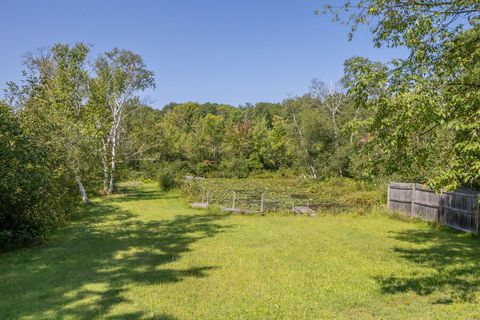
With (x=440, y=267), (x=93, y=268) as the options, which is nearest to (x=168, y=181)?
(x=93, y=268)

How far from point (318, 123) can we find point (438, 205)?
24143 mm

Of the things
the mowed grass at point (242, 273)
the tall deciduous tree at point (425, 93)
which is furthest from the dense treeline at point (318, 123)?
the mowed grass at point (242, 273)

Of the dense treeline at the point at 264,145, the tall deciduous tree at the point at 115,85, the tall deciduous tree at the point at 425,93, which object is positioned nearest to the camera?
the tall deciduous tree at the point at 425,93

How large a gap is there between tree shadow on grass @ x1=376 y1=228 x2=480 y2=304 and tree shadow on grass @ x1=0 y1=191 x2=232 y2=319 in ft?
12.3

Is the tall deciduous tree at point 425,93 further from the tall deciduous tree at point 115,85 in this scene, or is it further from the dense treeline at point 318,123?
the tall deciduous tree at point 115,85

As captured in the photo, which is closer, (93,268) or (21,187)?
(93,268)

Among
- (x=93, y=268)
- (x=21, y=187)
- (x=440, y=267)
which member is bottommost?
(x=93, y=268)

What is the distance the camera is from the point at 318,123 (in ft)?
121

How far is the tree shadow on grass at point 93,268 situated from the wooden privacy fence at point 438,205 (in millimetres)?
7544

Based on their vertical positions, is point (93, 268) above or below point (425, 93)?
below

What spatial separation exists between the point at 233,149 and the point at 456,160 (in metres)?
42.2

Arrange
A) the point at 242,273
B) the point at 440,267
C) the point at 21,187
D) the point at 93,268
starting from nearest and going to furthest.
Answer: the point at 242,273 < the point at 93,268 < the point at 440,267 < the point at 21,187

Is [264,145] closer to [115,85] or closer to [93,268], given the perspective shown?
[115,85]

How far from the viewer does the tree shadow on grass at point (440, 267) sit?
20.6ft
